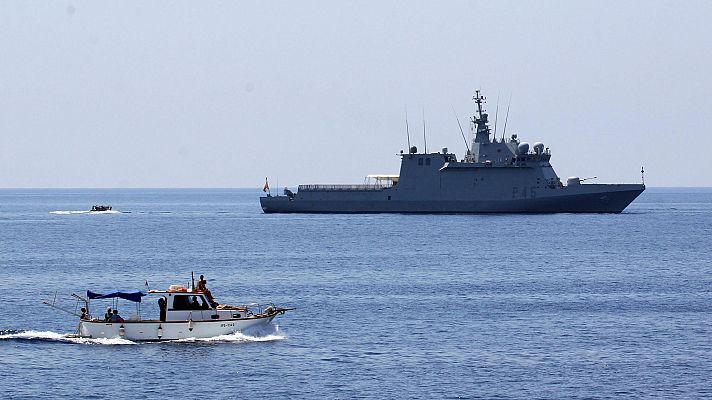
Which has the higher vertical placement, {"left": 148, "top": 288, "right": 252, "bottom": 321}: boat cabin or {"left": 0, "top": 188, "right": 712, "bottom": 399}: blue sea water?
{"left": 148, "top": 288, "right": 252, "bottom": 321}: boat cabin

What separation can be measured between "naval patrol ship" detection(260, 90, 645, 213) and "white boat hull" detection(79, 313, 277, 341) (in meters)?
80.0

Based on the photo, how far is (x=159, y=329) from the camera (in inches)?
1617

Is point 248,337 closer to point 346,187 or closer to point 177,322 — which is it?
point 177,322

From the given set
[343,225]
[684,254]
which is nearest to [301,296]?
[684,254]

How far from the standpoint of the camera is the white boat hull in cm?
4103

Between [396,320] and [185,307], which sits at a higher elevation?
[185,307]

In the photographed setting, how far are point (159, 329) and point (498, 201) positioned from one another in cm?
8361

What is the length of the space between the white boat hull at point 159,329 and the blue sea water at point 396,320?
381mm

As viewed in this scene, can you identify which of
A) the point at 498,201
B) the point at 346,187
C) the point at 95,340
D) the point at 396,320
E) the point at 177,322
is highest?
the point at 346,187

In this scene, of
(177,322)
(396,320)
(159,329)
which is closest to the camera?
(177,322)

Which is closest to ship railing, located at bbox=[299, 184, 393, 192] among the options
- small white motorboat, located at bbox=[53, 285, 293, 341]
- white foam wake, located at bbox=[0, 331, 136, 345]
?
white foam wake, located at bbox=[0, 331, 136, 345]

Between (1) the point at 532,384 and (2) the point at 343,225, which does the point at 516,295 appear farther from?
(2) the point at 343,225

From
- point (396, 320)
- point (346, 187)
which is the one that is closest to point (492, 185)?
point (346, 187)

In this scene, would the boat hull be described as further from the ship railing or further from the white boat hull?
the white boat hull
